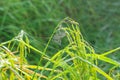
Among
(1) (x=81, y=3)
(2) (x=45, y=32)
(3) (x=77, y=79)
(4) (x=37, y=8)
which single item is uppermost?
(1) (x=81, y=3)

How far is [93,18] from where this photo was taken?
11.8ft

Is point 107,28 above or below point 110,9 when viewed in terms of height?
below

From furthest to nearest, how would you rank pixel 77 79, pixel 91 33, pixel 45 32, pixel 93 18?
1. pixel 93 18
2. pixel 91 33
3. pixel 45 32
4. pixel 77 79

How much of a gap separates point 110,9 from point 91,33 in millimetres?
501

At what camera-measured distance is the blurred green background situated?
115 inches

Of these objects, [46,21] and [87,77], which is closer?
[87,77]

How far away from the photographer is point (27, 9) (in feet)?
10.4

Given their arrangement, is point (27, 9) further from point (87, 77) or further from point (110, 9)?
point (87, 77)

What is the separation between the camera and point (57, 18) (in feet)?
10.5

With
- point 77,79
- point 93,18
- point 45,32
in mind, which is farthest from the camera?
point 93,18

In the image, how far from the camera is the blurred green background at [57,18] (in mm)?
2916

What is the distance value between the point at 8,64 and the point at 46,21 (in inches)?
65.6

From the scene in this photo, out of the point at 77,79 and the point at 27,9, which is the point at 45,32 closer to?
the point at 27,9

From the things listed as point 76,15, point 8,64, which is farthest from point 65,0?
point 8,64
